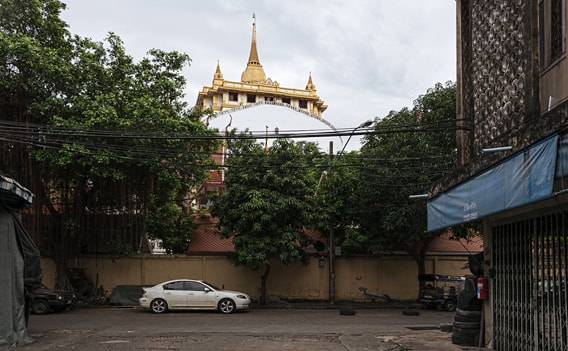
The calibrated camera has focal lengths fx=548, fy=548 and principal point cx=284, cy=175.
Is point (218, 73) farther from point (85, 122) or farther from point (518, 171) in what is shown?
point (518, 171)

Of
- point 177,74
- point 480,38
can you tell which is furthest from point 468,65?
point 177,74

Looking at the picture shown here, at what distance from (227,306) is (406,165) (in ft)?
29.9

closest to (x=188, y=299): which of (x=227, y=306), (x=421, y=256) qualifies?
(x=227, y=306)

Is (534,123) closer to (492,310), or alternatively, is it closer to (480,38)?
(480,38)

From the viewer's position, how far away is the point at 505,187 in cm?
830

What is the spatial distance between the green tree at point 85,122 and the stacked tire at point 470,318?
10.6 metres

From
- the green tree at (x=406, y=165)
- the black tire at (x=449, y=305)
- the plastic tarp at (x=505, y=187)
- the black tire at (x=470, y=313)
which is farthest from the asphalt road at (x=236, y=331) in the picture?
the green tree at (x=406, y=165)

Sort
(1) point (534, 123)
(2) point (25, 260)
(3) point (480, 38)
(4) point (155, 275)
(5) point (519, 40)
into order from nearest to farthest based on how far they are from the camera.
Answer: (1) point (534, 123) → (5) point (519, 40) → (3) point (480, 38) → (2) point (25, 260) → (4) point (155, 275)

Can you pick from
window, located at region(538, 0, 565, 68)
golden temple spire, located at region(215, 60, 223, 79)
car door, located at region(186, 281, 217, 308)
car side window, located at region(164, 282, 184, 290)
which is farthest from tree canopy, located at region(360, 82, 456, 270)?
golden temple spire, located at region(215, 60, 223, 79)

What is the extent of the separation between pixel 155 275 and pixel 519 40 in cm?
2108

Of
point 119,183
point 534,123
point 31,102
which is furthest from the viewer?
point 119,183

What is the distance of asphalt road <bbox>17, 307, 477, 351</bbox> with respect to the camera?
1270 centimetres

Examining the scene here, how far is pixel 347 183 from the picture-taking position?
24.8 meters

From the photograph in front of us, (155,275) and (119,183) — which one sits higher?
(119,183)
